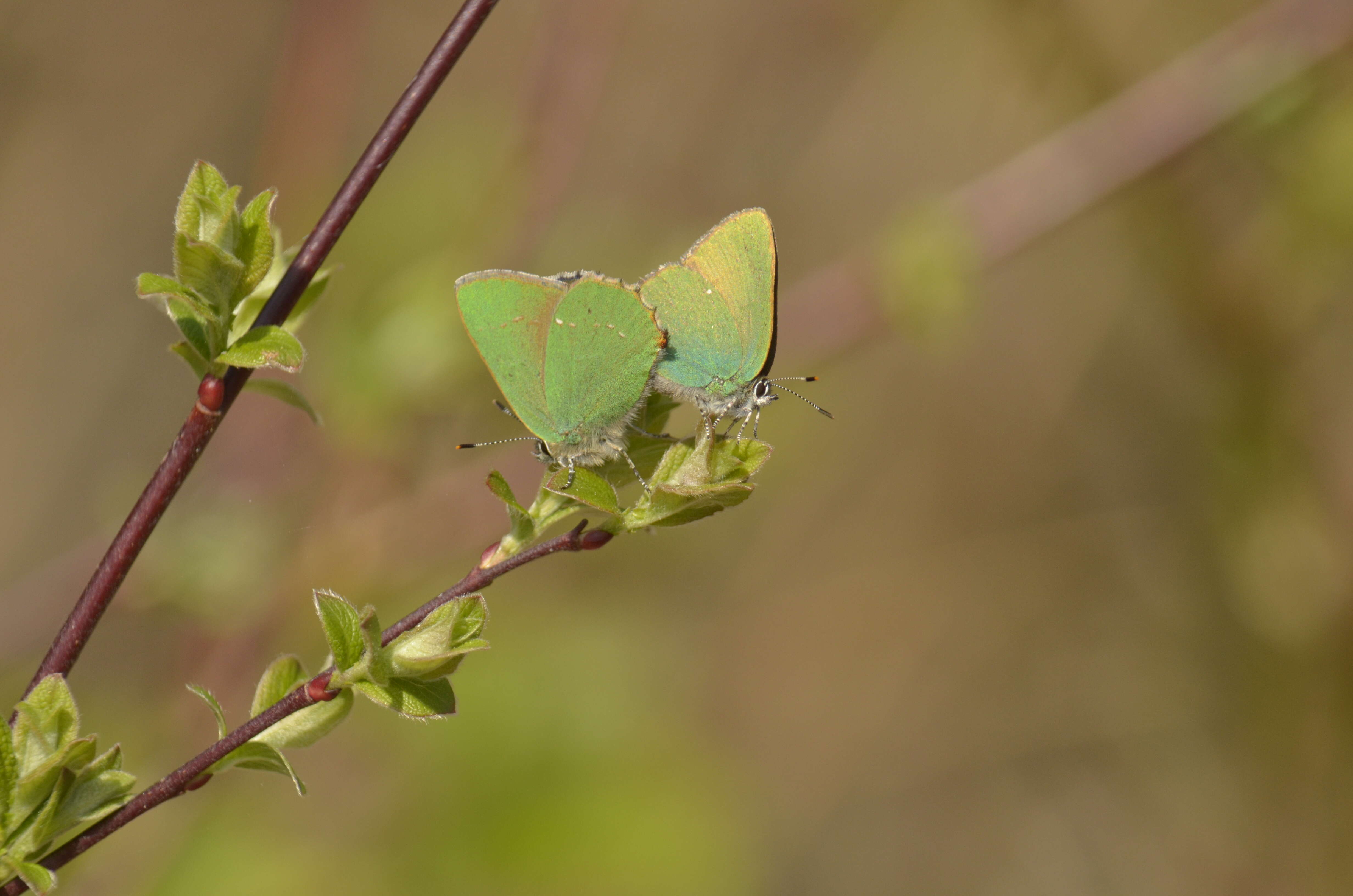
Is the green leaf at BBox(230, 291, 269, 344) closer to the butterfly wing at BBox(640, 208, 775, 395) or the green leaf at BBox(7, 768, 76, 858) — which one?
the green leaf at BBox(7, 768, 76, 858)

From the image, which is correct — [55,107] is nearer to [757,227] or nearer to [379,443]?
[379,443]

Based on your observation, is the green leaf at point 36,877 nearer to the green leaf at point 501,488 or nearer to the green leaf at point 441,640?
the green leaf at point 441,640

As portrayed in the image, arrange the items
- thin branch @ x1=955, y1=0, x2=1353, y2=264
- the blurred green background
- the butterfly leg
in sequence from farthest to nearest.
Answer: the blurred green background
thin branch @ x1=955, y1=0, x2=1353, y2=264
the butterfly leg

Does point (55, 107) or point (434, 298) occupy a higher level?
point (55, 107)

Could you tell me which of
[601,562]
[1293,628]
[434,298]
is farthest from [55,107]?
[1293,628]

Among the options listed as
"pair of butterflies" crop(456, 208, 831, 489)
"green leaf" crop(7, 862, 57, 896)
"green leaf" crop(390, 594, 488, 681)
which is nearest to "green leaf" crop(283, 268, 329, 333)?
"pair of butterflies" crop(456, 208, 831, 489)

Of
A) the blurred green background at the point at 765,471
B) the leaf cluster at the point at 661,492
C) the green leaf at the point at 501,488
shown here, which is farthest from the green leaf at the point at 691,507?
the blurred green background at the point at 765,471
